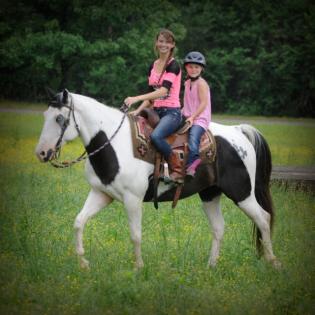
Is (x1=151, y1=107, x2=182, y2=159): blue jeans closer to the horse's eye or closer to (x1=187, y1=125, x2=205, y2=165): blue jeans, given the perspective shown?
(x1=187, y1=125, x2=205, y2=165): blue jeans

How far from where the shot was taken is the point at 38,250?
8.38 metres

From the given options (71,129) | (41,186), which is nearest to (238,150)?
(71,129)

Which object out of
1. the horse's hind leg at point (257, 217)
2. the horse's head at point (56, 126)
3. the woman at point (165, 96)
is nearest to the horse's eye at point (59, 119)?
the horse's head at point (56, 126)

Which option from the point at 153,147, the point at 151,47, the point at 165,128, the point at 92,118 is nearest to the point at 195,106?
the point at 165,128

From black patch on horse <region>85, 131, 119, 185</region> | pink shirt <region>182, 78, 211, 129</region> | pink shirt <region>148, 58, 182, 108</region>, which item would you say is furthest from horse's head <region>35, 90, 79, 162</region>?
pink shirt <region>182, 78, 211, 129</region>

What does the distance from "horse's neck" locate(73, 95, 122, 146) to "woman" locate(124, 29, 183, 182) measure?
275 millimetres

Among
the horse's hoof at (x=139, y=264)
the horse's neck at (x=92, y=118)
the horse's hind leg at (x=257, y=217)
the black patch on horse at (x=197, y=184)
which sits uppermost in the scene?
the horse's neck at (x=92, y=118)

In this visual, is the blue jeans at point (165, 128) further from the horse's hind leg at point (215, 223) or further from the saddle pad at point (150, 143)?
the horse's hind leg at point (215, 223)

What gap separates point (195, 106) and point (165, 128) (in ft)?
2.38

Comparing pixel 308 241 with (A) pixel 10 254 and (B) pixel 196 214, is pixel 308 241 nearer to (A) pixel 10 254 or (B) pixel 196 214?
(B) pixel 196 214

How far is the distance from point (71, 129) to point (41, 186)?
249 inches

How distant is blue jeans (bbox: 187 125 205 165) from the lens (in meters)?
8.37

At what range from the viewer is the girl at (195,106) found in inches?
331

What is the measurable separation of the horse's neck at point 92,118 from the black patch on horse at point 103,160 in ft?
0.19
